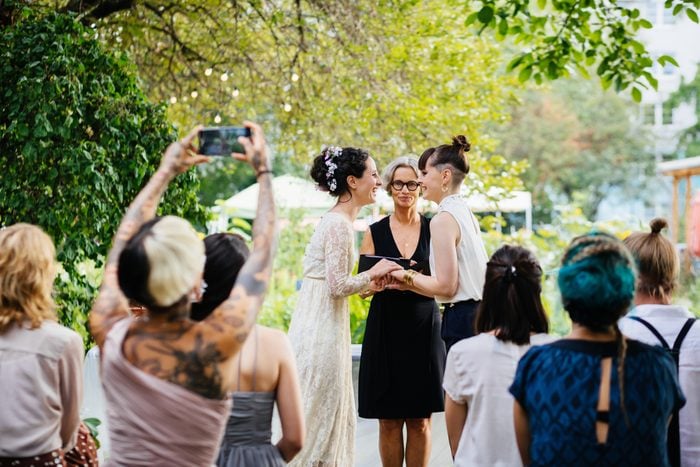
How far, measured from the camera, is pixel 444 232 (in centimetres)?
506

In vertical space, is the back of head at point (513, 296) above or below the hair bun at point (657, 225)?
below

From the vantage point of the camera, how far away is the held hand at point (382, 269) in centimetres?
525

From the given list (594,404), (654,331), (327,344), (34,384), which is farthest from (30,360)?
(654,331)

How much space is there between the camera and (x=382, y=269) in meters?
5.25

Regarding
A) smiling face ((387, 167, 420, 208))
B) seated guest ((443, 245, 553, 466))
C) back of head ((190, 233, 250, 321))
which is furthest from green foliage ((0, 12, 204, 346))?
seated guest ((443, 245, 553, 466))

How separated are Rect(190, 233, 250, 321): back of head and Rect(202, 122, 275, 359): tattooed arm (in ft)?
0.97

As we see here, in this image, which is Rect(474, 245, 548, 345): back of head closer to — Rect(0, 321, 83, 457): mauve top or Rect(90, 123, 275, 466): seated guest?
Rect(90, 123, 275, 466): seated guest

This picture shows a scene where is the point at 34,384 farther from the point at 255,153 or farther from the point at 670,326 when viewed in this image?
the point at 670,326

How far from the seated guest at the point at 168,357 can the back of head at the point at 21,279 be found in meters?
0.89

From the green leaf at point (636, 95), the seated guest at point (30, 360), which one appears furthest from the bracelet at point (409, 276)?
the green leaf at point (636, 95)

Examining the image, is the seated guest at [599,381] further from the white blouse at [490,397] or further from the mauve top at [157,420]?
the mauve top at [157,420]

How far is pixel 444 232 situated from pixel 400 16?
588 centimetres

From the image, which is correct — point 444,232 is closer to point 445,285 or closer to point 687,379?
point 445,285

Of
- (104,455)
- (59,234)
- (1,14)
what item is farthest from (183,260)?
(1,14)
